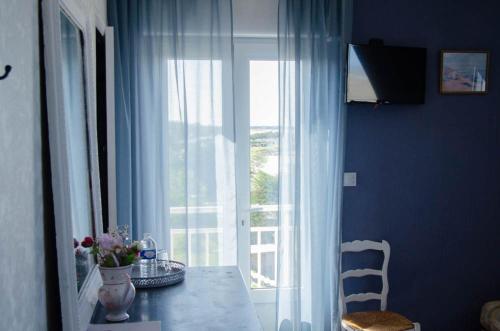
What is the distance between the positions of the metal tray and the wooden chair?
1.25m

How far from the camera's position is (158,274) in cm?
230

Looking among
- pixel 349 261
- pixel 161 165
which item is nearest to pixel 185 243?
pixel 161 165

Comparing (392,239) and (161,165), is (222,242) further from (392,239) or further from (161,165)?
(392,239)

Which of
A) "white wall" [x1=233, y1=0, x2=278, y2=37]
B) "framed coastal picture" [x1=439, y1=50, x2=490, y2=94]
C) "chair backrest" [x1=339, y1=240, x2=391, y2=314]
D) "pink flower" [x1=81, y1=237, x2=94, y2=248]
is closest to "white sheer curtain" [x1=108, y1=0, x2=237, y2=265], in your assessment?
"white wall" [x1=233, y1=0, x2=278, y2=37]

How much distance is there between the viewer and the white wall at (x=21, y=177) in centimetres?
105

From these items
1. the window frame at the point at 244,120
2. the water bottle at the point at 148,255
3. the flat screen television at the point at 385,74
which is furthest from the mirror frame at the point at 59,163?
the flat screen television at the point at 385,74

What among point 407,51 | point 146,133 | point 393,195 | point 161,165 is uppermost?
point 407,51

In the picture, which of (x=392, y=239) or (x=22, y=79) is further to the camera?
(x=392, y=239)

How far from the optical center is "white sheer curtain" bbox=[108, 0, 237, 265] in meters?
3.02

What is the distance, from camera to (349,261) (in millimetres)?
3453

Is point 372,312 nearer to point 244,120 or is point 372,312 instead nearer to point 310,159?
point 310,159

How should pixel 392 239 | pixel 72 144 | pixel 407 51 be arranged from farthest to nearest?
pixel 392 239, pixel 407 51, pixel 72 144

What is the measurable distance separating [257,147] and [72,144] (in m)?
1.79

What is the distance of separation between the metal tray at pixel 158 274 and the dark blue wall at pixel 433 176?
1428 mm
